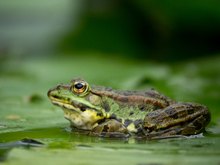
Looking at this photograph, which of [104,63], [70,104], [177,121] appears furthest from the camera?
[104,63]

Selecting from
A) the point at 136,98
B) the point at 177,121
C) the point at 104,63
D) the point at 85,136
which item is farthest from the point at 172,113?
the point at 104,63

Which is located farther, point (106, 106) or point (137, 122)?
point (106, 106)

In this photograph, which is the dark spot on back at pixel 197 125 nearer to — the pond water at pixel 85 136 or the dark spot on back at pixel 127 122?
the pond water at pixel 85 136

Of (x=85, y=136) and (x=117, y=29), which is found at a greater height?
(x=117, y=29)

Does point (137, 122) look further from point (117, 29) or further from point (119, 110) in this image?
point (117, 29)

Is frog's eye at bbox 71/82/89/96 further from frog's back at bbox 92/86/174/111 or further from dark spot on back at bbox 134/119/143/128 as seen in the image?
dark spot on back at bbox 134/119/143/128

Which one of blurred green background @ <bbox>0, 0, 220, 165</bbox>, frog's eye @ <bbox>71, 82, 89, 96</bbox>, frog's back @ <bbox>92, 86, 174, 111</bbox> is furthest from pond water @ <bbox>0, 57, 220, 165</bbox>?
frog's back @ <bbox>92, 86, 174, 111</bbox>
